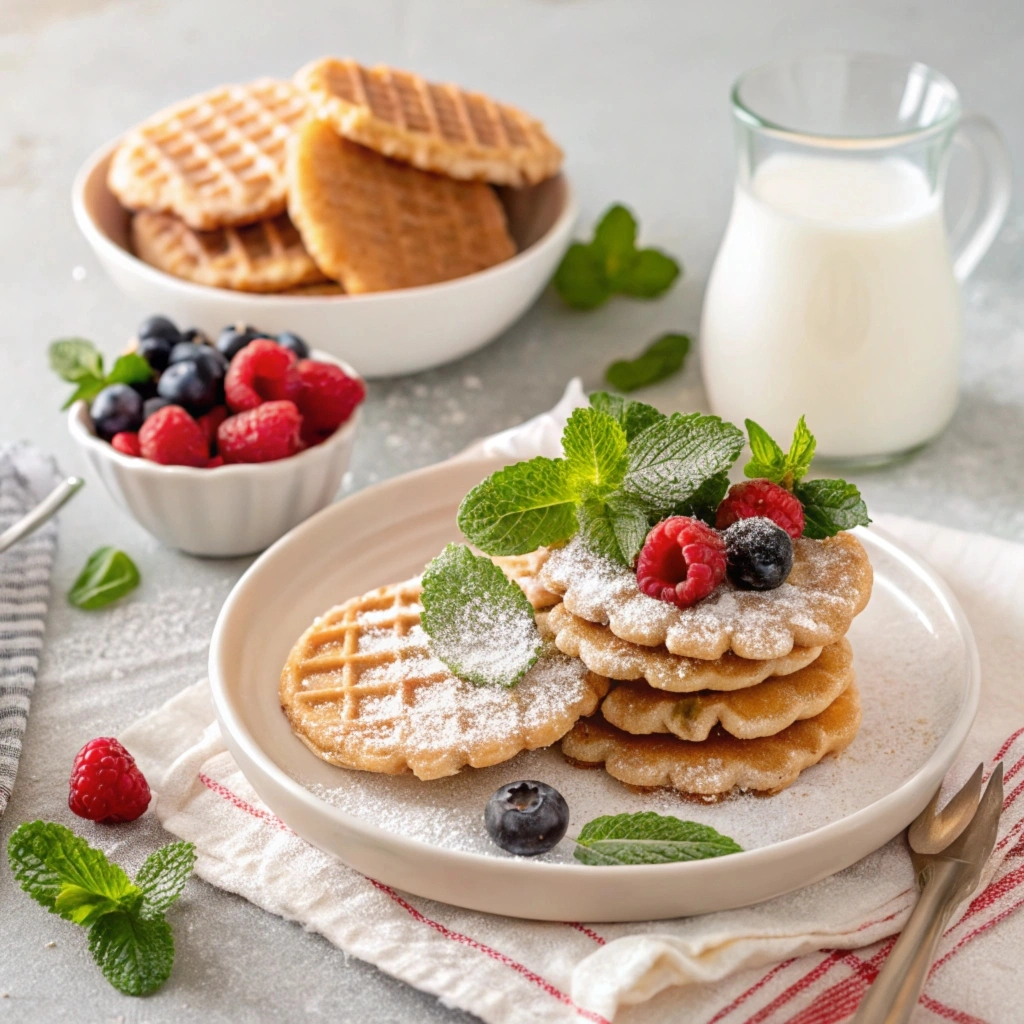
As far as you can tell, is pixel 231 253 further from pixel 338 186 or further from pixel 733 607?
pixel 733 607

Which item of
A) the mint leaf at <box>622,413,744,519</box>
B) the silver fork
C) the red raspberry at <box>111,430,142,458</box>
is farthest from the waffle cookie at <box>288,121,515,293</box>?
the silver fork

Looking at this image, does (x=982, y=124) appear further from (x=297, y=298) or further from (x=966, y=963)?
(x=966, y=963)

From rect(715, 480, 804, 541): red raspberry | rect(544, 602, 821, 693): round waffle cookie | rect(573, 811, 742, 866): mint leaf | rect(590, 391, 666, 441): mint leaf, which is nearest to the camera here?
rect(573, 811, 742, 866): mint leaf

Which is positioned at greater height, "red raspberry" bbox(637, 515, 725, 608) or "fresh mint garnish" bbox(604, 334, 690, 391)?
"red raspberry" bbox(637, 515, 725, 608)

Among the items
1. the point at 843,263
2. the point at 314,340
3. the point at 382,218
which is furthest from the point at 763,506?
the point at 382,218

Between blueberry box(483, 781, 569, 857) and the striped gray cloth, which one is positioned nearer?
blueberry box(483, 781, 569, 857)

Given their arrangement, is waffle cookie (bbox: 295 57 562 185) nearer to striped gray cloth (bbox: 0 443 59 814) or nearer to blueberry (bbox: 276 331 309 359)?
blueberry (bbox: 276 331 309 359)
